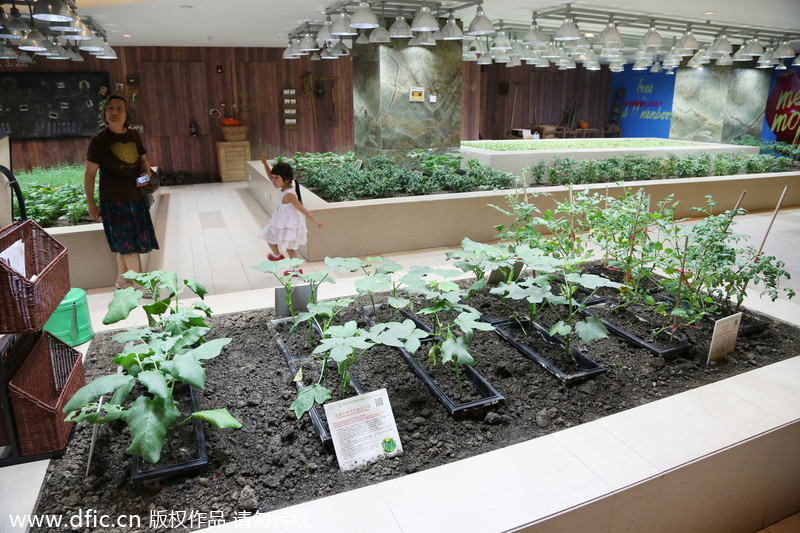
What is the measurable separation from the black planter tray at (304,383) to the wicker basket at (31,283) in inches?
36.5

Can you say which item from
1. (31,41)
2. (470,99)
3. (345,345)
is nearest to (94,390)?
(345,345)

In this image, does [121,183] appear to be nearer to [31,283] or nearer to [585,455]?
[31,283]

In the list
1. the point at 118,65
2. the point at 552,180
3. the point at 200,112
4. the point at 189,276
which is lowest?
the point at 189,276

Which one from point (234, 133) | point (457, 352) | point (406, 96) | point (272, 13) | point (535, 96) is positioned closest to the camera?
point (457, 352)

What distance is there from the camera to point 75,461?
180 centimetres

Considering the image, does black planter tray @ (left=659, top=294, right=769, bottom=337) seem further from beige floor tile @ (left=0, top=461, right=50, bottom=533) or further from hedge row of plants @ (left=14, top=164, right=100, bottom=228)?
hedge row of plants @ (left=14, top=164, right=100, bottom=228)

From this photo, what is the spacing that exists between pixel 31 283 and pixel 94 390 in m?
0.40

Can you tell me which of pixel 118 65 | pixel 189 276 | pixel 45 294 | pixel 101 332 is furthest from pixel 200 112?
pixel 45 294

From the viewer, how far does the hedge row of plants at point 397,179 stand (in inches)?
236

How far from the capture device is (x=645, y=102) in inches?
666

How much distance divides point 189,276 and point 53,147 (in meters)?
7.71

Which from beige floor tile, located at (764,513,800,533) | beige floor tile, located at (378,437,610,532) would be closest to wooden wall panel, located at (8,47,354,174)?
beige floor tile, located at (378,437,610,532)

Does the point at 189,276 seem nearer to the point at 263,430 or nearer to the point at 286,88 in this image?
the point at 263,430

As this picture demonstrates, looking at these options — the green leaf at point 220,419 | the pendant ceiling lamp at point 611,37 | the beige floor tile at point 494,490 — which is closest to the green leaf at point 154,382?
the green leaf at point 220,419
